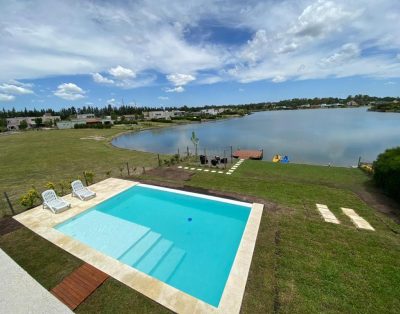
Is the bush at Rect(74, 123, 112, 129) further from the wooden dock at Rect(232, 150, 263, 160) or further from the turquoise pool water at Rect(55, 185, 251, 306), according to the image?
the turquoise pool water at Rect(55, 185, 251, 306)

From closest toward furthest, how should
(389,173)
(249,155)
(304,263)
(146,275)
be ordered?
1. (146,275)
2. (304,263)
3. (389,173)
4. (249,155)

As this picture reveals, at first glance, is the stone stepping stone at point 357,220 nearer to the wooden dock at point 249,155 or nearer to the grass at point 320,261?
the grass at point 320,261

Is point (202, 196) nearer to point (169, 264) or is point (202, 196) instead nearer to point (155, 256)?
point (155, 256)

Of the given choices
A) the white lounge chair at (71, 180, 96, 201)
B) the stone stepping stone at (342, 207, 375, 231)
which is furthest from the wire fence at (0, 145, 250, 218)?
the stone stepping stone at (342, 207, 375, 231)

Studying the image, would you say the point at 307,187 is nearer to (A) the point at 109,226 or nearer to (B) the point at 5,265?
(A) the point at 109,226

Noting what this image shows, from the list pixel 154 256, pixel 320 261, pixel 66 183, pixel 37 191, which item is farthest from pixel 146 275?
pixel 37 191

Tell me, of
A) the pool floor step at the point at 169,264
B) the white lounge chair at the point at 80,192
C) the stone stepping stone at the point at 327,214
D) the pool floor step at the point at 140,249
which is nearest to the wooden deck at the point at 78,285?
the pool floor step at the point at 140,249
